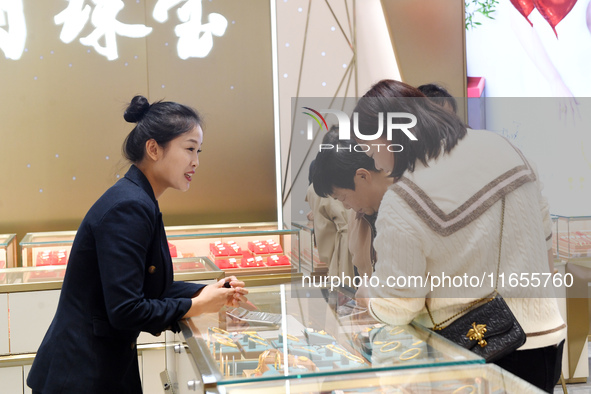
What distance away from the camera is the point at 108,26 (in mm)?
4406

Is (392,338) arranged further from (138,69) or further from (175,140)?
(138,69)

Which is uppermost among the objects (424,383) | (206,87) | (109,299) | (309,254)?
(206,87)

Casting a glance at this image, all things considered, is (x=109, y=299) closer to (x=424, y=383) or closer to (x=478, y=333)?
(x=424, y=383)

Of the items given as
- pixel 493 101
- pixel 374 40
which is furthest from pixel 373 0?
pixel 493 101

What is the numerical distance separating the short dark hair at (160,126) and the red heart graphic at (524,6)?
353cm

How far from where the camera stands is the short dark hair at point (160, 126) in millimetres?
1572

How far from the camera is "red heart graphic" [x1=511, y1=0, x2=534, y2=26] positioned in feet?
14.2

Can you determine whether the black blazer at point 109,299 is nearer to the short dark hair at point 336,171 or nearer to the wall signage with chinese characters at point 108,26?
the short dark hair at point 336,171

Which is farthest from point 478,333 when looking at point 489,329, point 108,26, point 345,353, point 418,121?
point 108,26

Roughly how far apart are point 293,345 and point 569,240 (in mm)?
2761

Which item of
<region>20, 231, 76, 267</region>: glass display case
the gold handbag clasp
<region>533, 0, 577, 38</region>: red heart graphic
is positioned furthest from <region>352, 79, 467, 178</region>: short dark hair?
<region>533, 0, 577, 38</region>: red heart graphic

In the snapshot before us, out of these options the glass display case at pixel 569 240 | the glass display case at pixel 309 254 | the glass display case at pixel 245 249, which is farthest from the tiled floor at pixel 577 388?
the glass display case at pixel 245 249

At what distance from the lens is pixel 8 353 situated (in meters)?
2.53

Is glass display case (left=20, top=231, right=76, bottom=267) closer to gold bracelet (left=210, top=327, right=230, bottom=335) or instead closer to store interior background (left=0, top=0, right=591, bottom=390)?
store interior background (left=0, top=0, right=591, bottom=390)
